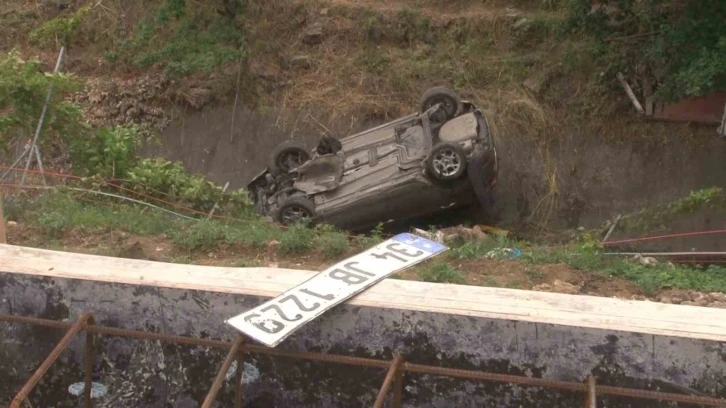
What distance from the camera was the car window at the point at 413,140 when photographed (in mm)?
10578

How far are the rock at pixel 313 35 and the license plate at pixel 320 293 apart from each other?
11304mm

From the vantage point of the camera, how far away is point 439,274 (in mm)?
6410

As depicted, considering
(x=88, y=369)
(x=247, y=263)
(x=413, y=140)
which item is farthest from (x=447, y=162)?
(x=88, y=369)

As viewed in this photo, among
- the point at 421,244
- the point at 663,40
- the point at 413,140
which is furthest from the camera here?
the point at 413,140

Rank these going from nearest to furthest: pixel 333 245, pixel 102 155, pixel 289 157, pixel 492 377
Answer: pixel 492 377 < pixel 333 245 < pixel 102 155 < pixel 289 157

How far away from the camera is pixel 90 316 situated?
11.2 feet

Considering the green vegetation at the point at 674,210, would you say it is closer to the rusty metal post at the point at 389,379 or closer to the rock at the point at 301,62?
the rock at the point at 301,62

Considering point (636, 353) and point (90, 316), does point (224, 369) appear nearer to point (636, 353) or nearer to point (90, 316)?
point (90, 316)

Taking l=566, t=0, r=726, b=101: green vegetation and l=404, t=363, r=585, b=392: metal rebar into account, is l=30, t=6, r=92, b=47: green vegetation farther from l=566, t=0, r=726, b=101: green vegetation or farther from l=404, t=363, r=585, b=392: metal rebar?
l=404, t=363, r=585, b=392: metal rebar

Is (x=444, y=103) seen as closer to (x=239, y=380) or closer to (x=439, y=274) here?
(x=439, y=274)

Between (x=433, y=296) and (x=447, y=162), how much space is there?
6.88 meters

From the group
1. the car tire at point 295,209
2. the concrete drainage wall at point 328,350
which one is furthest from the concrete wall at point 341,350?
the car tire at point 295,209

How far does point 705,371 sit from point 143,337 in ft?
7.06

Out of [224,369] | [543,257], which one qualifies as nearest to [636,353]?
[224,369]
